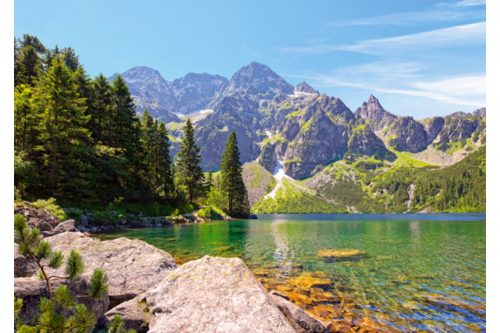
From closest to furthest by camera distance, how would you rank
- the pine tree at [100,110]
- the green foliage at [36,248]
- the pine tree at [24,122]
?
the green foliage at [36,248] < the pine tree at [24,122] < the pine tree at [100,110]

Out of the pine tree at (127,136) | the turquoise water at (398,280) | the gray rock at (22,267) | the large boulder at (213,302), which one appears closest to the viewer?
the large boulder at (213,302)

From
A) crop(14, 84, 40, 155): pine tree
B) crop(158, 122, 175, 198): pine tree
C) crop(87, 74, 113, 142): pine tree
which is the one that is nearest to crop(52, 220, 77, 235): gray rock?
crop(14, 84, 40, 155): pine tree

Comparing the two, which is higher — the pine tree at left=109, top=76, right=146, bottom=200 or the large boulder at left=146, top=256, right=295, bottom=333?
the pine tree at left=109, top=76, right=146, bottom=200

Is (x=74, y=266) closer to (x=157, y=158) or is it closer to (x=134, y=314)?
(x=134, y=314)

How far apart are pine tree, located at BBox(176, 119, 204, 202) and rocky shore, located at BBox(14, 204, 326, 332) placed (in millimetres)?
69426

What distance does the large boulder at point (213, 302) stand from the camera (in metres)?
6.18

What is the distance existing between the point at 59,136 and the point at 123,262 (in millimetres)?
35297

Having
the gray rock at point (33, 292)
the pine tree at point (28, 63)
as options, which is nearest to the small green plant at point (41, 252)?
the gray rock at point (33, 292)

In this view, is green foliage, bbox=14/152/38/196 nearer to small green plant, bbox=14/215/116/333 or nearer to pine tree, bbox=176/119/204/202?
small green plant, bbox=14/215/116/333

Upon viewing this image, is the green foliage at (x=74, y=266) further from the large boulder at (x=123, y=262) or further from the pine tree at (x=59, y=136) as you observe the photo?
the pine tree at (x=59, y=136)

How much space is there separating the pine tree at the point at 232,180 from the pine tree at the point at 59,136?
2145 inches

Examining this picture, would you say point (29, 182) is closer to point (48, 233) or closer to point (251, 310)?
point (48, 233)

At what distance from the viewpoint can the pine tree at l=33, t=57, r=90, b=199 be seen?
38.0m
